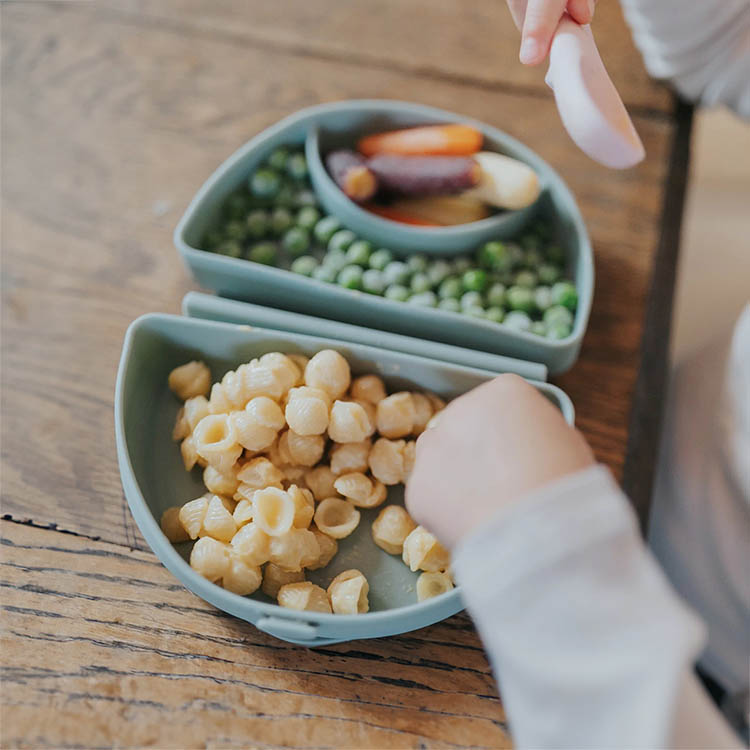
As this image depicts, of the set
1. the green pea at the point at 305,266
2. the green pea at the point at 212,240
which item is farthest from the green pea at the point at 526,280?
the green pea at the point at 212,240

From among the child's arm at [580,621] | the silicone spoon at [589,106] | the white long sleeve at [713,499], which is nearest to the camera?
the child's arm at [580,621]

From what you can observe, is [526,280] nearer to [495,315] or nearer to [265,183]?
[495,315]

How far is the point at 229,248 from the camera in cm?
74

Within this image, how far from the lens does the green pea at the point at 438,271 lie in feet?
2.44

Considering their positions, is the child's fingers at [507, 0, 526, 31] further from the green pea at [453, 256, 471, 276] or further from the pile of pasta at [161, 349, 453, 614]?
the pile of pasta at [161, 349, 453, 614]

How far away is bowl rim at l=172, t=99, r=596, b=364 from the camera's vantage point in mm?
654

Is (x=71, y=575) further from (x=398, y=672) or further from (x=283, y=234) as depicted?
(x=283, y=234)

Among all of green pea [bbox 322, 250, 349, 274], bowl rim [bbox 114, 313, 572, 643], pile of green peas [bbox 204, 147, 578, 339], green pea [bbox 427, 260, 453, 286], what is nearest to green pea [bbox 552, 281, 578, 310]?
pile of green peas [bbox 204, 147, 578, 339]

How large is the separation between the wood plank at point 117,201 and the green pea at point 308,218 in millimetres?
125

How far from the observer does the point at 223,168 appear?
749 mm

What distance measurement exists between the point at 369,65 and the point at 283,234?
27 centimetres

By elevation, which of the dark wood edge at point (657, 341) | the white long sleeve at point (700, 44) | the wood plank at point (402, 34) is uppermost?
the white long sleeve at point (700, 44)

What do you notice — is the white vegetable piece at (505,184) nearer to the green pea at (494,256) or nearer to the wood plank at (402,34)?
the green pea at (494,256)

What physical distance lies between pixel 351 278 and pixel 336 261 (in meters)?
0.04
